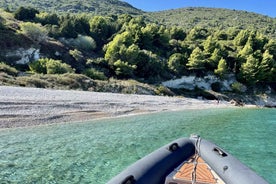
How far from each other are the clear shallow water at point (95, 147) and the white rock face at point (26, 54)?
23103mm

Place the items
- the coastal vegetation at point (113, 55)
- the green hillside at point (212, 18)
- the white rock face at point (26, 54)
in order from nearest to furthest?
1. the coastal vegetation at point (113, 55)
2. the white rock face at point (26, 54)
3. the green hillside at point (212, 18)

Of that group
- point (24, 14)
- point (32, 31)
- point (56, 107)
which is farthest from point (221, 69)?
point (56, 107)

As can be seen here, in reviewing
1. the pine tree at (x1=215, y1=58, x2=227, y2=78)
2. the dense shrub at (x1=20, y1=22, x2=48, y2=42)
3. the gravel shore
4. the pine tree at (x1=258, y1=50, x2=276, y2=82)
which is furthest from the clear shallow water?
the pine tree at (x1=258, y1=50, x2=276, y2=82)

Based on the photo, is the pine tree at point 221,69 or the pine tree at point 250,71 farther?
the pine tree at point 250,71

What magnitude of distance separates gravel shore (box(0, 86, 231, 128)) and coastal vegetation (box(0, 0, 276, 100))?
5120 millimetres

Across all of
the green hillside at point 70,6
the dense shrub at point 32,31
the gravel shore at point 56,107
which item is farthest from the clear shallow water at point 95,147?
the green hillside at point 70,6

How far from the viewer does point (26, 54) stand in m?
40.1

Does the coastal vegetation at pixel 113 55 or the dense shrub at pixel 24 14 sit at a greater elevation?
the dense shrub at pixel 24 14

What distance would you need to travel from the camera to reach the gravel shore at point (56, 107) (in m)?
17.9

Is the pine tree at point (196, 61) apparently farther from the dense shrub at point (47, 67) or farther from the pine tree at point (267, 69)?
the dense shrub at point (47, 67)

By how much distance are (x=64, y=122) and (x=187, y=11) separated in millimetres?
137366

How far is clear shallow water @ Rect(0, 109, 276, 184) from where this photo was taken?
30.8 ft

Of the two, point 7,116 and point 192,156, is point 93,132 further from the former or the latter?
point 192,156

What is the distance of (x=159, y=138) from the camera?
1534 cm
